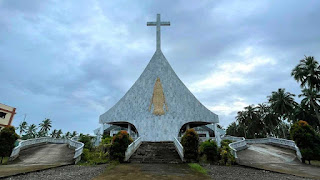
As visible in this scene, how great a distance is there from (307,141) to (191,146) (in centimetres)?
864

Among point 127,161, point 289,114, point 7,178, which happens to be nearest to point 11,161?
point 7,178

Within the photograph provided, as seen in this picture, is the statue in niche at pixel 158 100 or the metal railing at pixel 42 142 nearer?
the metal railing at pixel 42 142

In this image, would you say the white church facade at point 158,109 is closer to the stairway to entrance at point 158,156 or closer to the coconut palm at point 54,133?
the stairway to entrance at point 158,156

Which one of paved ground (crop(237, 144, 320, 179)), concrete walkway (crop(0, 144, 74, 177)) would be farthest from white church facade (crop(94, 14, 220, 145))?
concrete walkway (crop(0, 144, 74, 177))

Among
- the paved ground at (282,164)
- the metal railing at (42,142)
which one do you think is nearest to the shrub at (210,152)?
the paved ground at (282,164)

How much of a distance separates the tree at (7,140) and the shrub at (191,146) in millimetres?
12607

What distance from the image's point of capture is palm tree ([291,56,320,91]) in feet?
90.9

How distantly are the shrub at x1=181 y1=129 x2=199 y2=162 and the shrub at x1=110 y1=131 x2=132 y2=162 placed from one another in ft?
13.7

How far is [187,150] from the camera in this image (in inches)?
484

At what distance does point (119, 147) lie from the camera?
40.1ft

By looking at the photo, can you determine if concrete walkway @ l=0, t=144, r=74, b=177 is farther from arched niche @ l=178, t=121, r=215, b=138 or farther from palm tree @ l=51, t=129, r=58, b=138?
palm tree @ l=51, t=129, r=58, b=138

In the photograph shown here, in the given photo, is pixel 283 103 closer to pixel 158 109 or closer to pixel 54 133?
pixel 158 109

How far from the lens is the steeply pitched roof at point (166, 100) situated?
26125mm

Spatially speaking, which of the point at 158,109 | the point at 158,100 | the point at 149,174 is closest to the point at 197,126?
the point at 158,109
